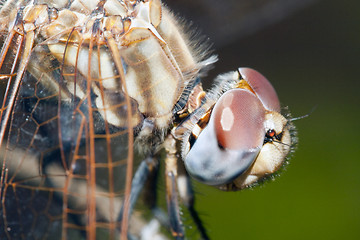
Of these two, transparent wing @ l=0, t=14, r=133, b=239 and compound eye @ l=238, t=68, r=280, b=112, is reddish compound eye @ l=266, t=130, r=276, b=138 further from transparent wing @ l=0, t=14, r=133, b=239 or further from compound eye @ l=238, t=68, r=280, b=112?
transparent wing @ l=0, t=14, r=133, b=239

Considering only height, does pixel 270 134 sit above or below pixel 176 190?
above

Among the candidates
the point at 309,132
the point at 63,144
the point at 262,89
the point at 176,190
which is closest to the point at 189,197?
the point at 176,190

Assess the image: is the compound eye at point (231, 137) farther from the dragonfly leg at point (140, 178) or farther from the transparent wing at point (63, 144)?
the dragonfly leg at point (140, 178)

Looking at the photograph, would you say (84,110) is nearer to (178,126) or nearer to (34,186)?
(34,186)

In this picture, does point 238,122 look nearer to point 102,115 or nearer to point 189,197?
point 102,115

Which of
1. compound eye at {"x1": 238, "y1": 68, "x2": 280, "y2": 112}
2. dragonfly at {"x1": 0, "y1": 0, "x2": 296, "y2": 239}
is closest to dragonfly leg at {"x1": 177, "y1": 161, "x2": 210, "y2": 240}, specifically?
dragonfly at {"x1": 0, "y1": 0, "x2": 296, "y2": 239}

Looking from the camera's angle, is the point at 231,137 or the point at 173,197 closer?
the point at 231,137
